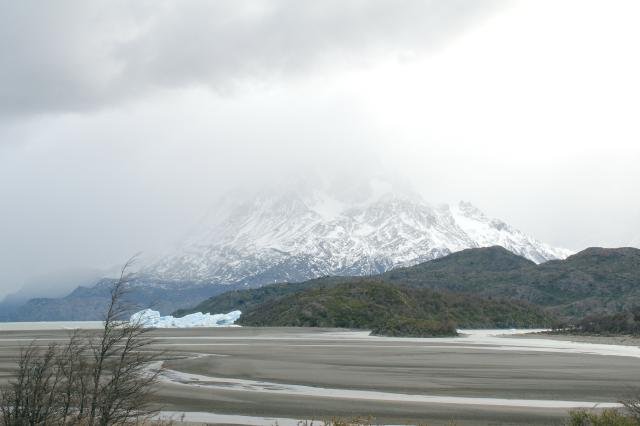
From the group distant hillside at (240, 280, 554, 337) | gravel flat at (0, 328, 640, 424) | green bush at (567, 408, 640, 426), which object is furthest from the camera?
distant hillside at (240, 280, 554, 337)

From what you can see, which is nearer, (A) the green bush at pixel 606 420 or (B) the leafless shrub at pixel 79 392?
(B) the leafless shrub at pixel 79 392

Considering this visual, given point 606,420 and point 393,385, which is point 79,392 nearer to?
point 606,420

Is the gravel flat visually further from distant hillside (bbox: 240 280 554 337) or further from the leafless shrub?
distant hillside (bbox: 240 280 554 337)

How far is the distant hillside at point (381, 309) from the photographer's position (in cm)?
15175

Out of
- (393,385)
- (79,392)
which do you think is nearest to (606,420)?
(79,392)

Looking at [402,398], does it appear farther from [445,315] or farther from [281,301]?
[281,301]

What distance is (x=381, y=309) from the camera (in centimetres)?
15475

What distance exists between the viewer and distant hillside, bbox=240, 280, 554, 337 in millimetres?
151750

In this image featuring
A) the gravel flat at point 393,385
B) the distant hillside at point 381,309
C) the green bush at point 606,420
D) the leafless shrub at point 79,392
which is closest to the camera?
the leafless shrub at point 79,392

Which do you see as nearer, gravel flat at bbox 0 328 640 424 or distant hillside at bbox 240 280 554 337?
gravel flat at bbox 0 328 640 424

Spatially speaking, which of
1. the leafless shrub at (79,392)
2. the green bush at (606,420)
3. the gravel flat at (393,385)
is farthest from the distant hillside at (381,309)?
the leafless shrub at (79,392)

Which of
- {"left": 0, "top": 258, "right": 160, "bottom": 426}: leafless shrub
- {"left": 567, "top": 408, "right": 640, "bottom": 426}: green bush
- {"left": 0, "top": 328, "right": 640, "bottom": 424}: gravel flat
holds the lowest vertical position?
{"left": 0, "top": 328, "right": 640, "bottom": 424}: gravel flat

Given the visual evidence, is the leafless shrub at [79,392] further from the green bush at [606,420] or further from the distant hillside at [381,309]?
the distant hillside at [381,309]

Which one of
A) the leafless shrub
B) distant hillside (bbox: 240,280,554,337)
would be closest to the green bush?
the leafless shrub
